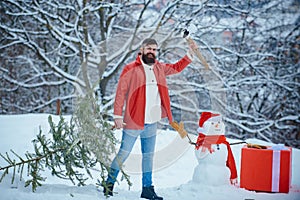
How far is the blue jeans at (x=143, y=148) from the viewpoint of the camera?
2.16m

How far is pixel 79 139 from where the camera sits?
7.06ft

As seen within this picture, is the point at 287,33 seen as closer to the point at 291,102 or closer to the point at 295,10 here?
the point at 295,10

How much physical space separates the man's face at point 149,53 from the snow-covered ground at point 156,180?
0.73m

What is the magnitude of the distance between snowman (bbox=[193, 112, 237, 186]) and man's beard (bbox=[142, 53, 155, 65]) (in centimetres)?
52

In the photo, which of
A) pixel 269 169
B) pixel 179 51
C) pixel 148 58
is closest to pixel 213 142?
pixel 269 169

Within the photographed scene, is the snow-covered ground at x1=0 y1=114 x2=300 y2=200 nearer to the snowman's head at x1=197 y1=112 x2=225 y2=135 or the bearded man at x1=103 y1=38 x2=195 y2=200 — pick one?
the bearded man at x1=103 y1=38 x2=195 y2=200

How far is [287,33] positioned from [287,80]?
0.83 metres

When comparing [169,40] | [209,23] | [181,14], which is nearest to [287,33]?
[209,23]

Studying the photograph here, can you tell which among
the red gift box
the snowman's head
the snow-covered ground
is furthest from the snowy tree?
the red gift box

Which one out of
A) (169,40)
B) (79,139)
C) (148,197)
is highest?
(169,40)

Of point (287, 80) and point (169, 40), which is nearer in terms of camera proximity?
point (169, 40)

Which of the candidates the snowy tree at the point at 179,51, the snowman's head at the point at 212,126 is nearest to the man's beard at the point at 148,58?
the snowman's head at the point at 212,126

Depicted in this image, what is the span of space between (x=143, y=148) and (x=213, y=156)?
446 millimetres

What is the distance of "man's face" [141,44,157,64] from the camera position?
2195mm
